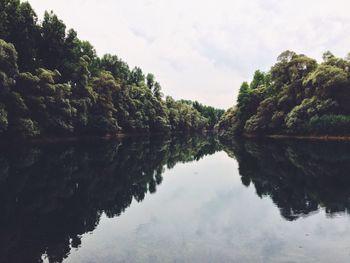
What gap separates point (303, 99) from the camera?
221ft

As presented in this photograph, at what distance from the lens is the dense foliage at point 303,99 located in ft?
187

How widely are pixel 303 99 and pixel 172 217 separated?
2412 inches

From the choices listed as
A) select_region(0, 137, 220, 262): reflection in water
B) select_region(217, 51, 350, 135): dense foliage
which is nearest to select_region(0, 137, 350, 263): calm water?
select_region(0, 137, 220, 262): reflection in water

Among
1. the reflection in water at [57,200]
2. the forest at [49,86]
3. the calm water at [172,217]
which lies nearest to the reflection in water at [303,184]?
the calm water at [172,217]

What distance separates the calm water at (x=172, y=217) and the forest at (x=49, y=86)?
21.2 m

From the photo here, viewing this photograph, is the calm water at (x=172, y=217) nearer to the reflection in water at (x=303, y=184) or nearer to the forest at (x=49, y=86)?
the reflection in water at (x=303, y=184)

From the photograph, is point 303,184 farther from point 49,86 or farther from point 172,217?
point 49,86

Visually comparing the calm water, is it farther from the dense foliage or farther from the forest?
the dense foliage

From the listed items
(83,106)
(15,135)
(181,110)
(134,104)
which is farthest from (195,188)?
(181,110)

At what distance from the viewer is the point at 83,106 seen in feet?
187

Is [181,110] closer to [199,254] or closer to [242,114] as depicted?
[242,114]

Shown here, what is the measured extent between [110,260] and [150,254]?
104 cm

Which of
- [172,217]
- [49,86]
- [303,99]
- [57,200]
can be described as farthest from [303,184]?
[303,99]

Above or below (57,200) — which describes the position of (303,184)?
below
